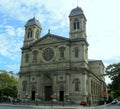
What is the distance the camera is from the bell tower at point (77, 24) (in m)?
49.9

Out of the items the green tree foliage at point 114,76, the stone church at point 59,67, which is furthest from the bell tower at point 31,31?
the green tree foliage at point 114,76

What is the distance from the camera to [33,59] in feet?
173

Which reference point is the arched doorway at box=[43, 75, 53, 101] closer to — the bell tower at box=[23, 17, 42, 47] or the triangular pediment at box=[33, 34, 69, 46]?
the triangular pediment at box=[33, 34, 69, 46]

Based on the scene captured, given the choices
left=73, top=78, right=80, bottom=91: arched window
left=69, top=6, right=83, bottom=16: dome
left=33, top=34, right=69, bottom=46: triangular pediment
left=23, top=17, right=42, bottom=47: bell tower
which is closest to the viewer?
left=73, top=78, right=80, bottom=91: arched window

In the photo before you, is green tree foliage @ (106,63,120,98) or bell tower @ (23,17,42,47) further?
bell tower @ (23,17,42,47)

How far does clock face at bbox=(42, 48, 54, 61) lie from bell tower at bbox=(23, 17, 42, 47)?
19.9 ft

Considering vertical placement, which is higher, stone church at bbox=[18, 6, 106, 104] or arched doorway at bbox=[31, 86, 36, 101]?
stone church at bbox=[18, 6, 106, 104]

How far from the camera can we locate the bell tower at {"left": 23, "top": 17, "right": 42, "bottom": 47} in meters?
56.2

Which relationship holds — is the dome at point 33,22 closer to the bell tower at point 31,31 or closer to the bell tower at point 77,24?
the bell tower at point 31,31

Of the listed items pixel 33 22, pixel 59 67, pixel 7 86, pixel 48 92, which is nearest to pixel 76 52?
pixel 59 67

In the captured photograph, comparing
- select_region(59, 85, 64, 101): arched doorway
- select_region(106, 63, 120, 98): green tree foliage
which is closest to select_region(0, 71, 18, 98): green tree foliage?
select_region(59, 85, 64, 101): arched doorway

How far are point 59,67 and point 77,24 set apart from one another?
36.9ft

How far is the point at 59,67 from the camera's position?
48156 mm

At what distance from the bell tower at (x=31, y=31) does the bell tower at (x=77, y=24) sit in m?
10.5
